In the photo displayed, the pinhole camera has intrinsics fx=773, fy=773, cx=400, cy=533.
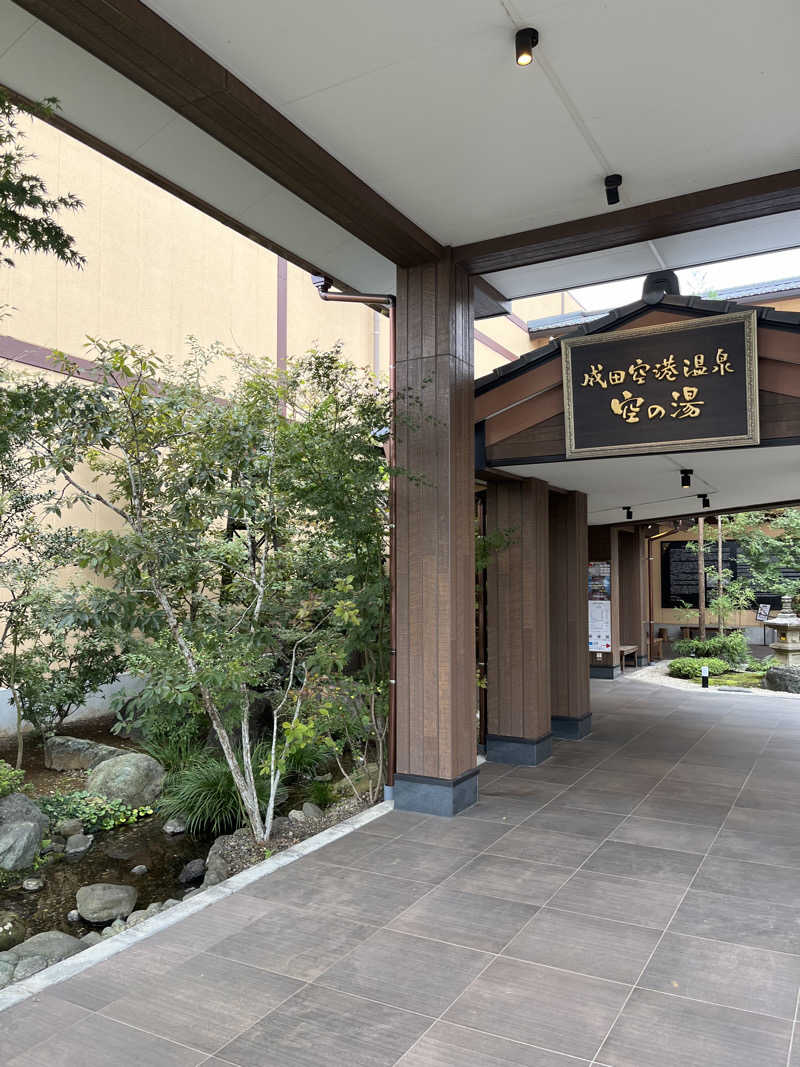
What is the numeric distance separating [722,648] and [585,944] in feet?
39.2

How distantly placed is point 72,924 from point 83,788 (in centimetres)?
243

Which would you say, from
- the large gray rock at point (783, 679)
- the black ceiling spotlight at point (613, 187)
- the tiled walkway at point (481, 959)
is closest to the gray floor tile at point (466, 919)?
the tiled walkway at point (481, 959)

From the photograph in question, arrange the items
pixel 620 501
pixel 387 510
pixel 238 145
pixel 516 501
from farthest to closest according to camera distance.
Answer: pixel 620 501 → pixel 516 501 → pixel 387 510 → pixel 238 145

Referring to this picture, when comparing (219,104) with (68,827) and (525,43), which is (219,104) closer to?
(525,43)

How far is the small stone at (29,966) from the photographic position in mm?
3386

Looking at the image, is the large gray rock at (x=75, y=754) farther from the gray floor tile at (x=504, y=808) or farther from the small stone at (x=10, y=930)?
the gray floor tile at (x=504, y=808)

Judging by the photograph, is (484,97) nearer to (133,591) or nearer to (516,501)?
(133,591)

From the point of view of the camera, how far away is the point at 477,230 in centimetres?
484

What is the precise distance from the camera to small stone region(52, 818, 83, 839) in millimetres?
5754

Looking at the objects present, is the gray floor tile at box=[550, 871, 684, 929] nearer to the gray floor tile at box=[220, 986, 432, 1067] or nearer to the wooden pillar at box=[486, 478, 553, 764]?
the gray floor tile at box=[220, 986, 432, 1067]

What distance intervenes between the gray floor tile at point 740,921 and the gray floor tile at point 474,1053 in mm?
1148

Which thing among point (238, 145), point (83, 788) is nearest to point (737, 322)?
point (238, 145)

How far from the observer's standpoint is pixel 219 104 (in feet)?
11.1

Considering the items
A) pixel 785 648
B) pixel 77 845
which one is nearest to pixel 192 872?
pixel 77 845
